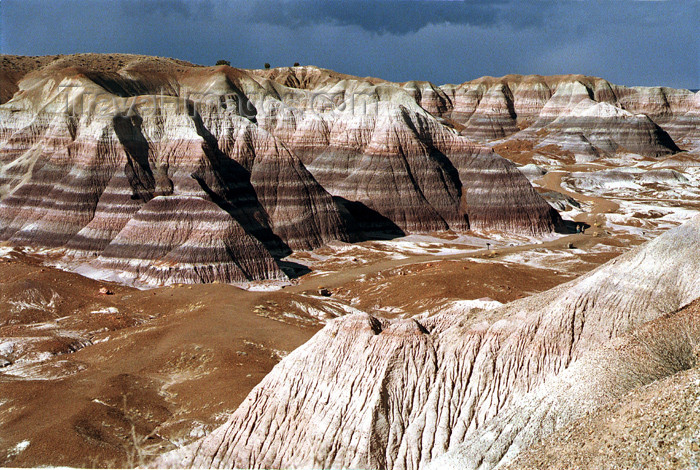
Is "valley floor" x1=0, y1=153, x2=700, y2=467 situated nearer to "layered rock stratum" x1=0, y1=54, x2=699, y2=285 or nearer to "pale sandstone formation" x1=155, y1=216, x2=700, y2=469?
"layered rock stratum" x1=0, y1=54, x2=699, y2=285

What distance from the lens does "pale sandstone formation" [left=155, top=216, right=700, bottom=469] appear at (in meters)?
12.8

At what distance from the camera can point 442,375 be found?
13727 millimetres

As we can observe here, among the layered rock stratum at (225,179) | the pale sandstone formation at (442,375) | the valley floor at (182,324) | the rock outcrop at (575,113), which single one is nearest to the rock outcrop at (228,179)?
the layered rock stratum at (225,179)

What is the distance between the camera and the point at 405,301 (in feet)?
114

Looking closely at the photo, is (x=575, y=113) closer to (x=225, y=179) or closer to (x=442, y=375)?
(x=225, y=179)

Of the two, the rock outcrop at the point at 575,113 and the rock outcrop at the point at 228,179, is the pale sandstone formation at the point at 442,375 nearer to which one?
the rock outcrop at the point at 228,179

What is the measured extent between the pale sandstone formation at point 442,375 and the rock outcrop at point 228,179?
27.3m

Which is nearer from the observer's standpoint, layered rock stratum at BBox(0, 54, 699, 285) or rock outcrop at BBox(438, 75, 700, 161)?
layered rock stratum at BBox(0, 54, 699, 285)

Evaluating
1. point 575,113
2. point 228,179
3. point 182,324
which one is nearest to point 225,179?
point 228,179

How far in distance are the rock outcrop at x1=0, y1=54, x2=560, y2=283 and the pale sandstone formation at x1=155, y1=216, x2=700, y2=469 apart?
1075 inches

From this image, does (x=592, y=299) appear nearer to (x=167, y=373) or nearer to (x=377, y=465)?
(x=377, y=465)

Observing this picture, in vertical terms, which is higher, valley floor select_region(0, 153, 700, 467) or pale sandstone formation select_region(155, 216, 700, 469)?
pale sandstone formation select_region(155, 216, 700, 469)

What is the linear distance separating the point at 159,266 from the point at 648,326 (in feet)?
113

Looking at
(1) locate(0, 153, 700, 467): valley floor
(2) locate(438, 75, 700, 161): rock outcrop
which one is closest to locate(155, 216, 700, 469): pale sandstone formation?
(1) locate(0, 153, 700, 467): valley floor
